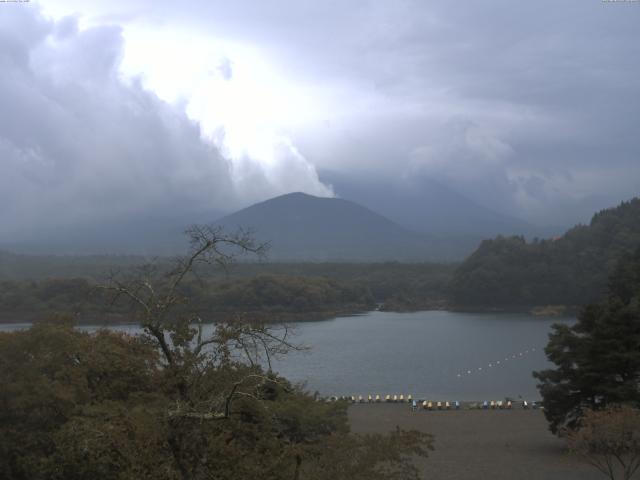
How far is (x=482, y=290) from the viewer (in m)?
64.8

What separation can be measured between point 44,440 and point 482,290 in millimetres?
58886

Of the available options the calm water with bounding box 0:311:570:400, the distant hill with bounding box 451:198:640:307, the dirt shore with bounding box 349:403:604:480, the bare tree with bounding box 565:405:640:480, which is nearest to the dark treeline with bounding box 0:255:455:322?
the calm water with bounding box 0:311:570:400

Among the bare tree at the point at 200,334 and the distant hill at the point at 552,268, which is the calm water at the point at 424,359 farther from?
the bare tree at the point at 200,334

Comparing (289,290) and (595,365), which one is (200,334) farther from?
(289,290)

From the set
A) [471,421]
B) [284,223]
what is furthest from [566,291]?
[284,223]

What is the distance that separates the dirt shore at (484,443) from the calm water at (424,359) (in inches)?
127

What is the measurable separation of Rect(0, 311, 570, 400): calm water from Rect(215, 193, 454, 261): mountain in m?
97.8

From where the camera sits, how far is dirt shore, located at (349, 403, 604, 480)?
1330cm

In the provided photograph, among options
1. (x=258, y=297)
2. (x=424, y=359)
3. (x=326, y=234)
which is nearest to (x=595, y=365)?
(x=424, y=359)

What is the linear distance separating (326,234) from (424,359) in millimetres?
149582

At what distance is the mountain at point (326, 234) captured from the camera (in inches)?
6230

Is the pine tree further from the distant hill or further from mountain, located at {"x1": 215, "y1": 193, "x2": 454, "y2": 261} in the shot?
mountain, located at {"x1": 215, "y1": 193, "x2": 454, "y2": 261}

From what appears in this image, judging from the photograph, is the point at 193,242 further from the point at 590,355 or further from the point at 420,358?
the point at 420,358

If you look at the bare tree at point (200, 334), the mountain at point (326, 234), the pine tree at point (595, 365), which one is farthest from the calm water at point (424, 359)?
the mountain at point (326, 234)
